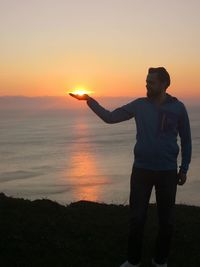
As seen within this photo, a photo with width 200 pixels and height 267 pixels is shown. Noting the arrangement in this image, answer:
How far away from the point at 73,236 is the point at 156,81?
381cm

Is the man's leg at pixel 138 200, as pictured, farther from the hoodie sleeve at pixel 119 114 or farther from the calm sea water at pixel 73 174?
the calm sea water at pixel 73 174

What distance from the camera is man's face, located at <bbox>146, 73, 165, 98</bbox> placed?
616 centimetres

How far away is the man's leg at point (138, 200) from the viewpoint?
20.4ft

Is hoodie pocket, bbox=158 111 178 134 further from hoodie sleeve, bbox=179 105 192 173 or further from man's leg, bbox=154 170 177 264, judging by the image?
man's leg, bbox=154 170 177 264

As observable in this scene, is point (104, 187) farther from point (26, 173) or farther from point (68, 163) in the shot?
point (68, 163)

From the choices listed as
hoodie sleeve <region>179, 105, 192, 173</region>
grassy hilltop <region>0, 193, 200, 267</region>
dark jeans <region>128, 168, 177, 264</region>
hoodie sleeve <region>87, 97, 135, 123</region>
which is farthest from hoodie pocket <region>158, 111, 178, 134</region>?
grassy hilltop <region>0, 193, 200, 267</region>

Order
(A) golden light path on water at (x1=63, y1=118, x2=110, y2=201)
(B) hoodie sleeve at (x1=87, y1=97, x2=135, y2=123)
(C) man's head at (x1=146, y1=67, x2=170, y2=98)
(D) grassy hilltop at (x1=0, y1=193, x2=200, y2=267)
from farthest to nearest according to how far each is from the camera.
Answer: (A) golden light path on water at (x1=63, y1=118, x2=110, y2=201), (D) grassy hilltop at (x1=0, y1=193, x2=200, y2=267), (B) hoodie sleeve at (x1=87, y1=97, x2=135, y2=123), (C) man's head at (x1=146, y1=67, x2=170, y2=98)

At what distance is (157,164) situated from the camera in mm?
6164

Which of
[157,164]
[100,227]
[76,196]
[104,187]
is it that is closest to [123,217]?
[100,227]

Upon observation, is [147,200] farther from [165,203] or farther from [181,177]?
[181,177]

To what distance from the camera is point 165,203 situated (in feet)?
20.8

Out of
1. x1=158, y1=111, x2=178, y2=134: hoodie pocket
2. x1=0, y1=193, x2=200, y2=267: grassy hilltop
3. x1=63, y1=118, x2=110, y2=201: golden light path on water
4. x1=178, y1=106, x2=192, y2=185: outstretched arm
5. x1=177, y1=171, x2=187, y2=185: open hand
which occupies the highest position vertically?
x1=158, y1=111, x2=178, y2=134: hoodie pocket

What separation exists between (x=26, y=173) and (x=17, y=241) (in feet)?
238

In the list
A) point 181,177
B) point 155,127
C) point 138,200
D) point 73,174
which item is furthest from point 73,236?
point 73,174
